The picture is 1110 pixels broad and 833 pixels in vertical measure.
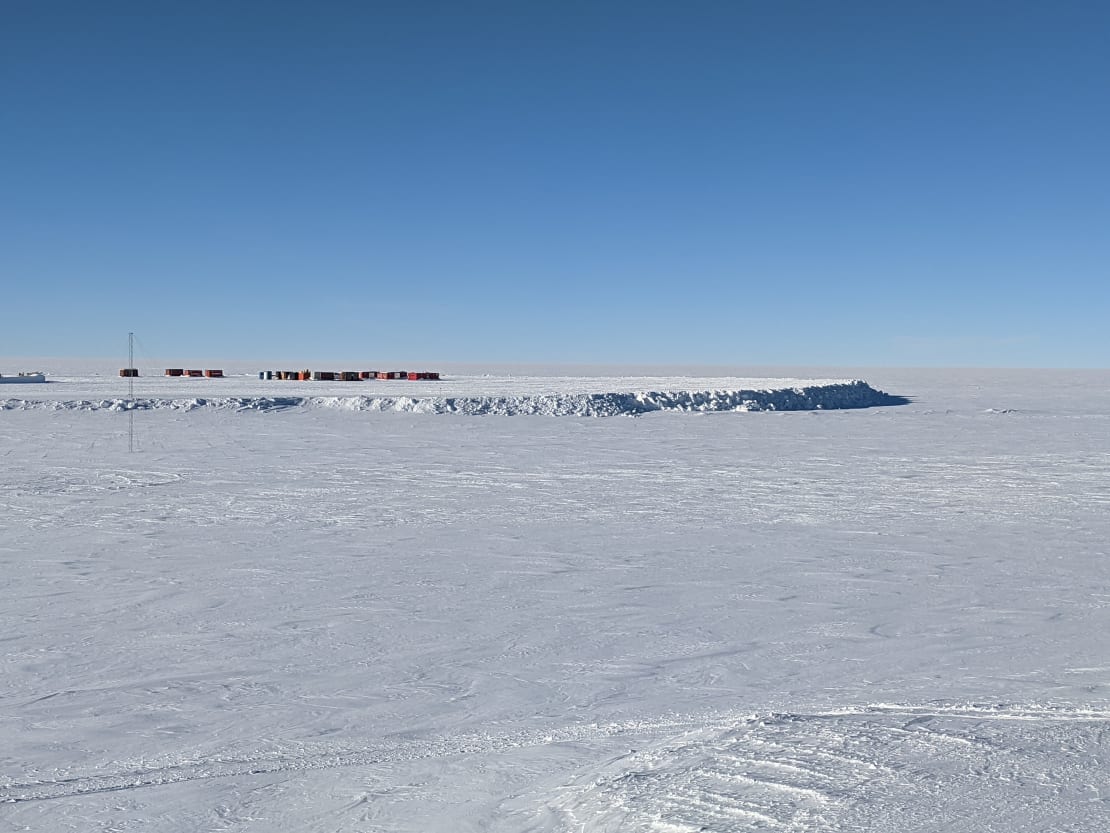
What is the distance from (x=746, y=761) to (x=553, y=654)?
7.46ft

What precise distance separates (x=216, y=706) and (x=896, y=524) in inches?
328

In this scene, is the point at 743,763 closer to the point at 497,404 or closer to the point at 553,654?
the point at 553,654

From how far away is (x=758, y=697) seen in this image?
18.5ft

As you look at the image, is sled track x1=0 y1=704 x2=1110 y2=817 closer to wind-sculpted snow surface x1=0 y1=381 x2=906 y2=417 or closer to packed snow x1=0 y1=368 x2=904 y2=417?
packed snow x1=0 y1=368 x2=904 y2=417

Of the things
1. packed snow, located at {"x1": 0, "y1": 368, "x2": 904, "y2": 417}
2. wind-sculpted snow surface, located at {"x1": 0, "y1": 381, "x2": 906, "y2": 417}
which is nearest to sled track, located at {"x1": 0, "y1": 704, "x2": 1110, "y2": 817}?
packed snow, located at {"x1": 0, "y1": 368, "x2": 904, "y2": 417}

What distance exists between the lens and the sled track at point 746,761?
12.9 feet

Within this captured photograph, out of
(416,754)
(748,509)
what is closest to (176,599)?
(416,754)

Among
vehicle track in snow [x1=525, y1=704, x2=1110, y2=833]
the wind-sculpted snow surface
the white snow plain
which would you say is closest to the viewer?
vehicle track in snow [x1=525, y1=704, x2=1110, y2=833]

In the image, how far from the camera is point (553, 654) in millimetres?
6512

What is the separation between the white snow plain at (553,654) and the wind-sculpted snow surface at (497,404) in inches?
628

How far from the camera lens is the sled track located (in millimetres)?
3932

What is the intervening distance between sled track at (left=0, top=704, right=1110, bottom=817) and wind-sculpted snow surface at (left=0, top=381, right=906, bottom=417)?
2627 cm

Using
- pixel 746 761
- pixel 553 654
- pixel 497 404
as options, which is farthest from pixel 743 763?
pixel 497 404

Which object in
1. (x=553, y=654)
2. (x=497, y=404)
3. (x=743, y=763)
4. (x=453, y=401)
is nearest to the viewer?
(x=743, y=763)
